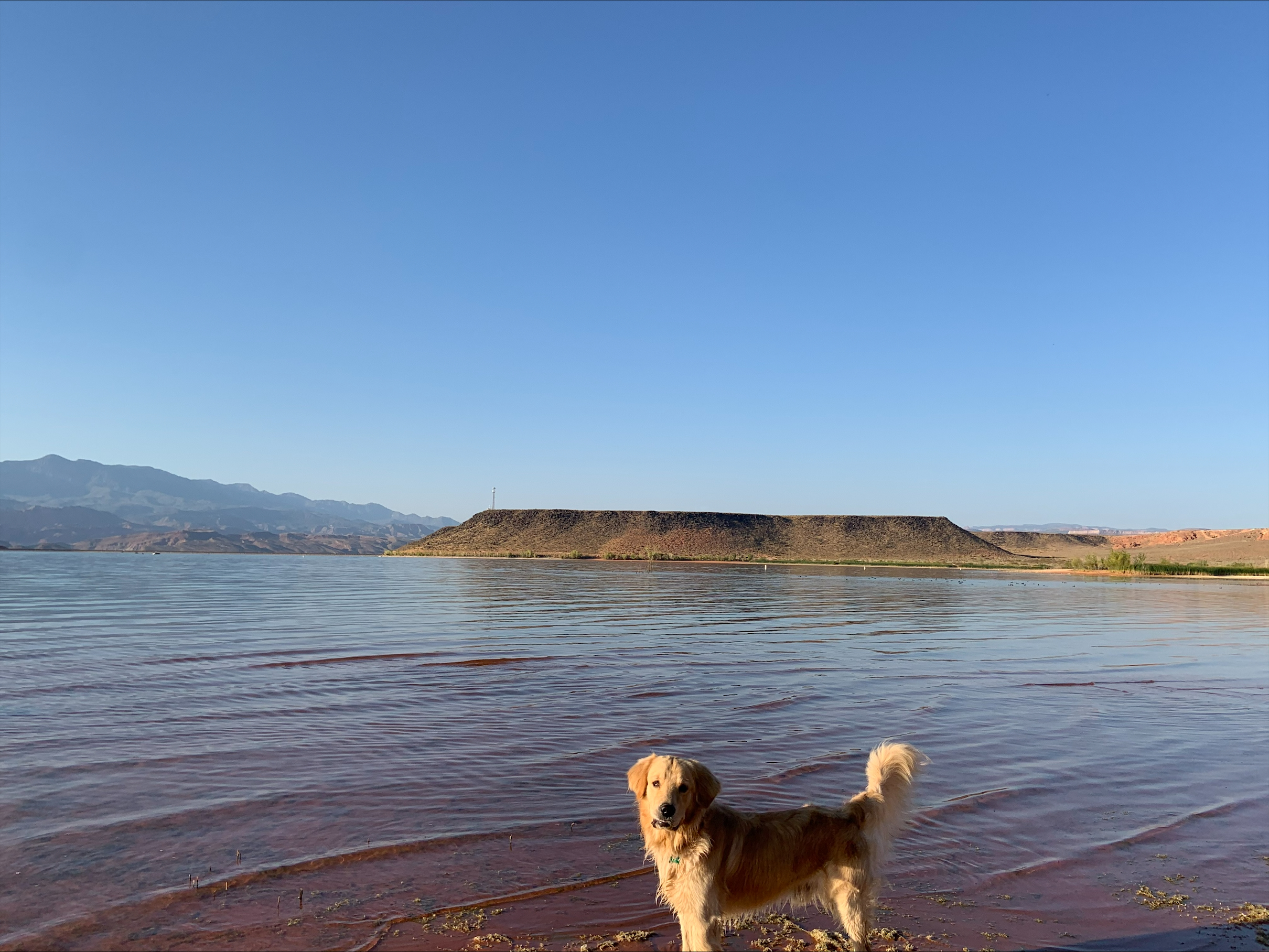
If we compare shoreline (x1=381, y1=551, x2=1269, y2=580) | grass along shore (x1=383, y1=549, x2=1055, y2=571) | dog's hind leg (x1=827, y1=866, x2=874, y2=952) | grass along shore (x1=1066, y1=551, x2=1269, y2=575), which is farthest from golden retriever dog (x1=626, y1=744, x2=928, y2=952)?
grass along shore (x1=383, y1=549, x2=1055, y2=571)

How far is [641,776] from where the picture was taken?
14.5ft

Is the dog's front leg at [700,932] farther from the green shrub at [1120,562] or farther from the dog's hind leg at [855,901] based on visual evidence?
the green shrub at [1120,562]

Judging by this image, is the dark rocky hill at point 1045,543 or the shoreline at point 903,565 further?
the dark rocky hill at point 1045,543

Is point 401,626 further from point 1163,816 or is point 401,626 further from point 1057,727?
point 1163,816

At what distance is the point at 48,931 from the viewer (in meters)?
4.51

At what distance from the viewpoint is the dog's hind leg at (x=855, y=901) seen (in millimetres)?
4438

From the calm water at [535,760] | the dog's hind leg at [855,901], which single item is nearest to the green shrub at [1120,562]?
the calm water at [535,760]

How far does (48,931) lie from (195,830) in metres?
1.61

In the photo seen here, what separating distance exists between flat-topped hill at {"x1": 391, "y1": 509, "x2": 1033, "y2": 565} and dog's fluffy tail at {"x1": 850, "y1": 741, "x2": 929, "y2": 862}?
96706 mm

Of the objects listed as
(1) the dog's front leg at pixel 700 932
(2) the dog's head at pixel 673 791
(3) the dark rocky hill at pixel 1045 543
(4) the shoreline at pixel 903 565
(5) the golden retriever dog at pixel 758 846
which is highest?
(3) the dark rocky hill at pixel 1045 543

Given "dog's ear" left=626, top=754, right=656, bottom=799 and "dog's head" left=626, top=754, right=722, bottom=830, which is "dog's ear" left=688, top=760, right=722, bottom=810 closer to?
"dog's head" left=626, top=754, right=722, bottom=830

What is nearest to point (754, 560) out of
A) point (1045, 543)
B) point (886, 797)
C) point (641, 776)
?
point (1045, 543)

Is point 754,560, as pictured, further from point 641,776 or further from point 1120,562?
point 641,776

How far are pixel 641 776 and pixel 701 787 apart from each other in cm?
35
